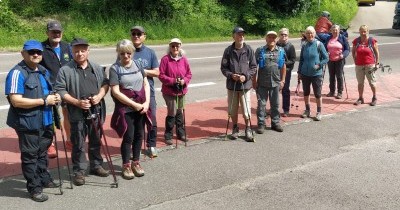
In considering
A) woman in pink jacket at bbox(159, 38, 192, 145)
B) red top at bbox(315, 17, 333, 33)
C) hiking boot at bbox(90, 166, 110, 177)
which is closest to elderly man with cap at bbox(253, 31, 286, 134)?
woman in pink jacket at bbox(159, 38, 192, 145)

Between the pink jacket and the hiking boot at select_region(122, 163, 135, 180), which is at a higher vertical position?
the pink jacket

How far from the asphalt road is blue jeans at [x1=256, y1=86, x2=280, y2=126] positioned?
11.4 inches

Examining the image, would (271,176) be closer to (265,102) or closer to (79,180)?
(265,102)

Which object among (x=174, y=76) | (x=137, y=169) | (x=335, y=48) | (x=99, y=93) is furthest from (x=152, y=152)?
(x=335, y=48)

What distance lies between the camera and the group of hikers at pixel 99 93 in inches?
206

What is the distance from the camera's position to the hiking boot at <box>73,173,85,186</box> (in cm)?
572

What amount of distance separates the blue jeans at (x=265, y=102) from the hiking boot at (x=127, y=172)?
2.92 m

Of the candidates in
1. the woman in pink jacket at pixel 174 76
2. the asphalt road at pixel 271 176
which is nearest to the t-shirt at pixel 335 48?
the asphalt road at pixel 271 176

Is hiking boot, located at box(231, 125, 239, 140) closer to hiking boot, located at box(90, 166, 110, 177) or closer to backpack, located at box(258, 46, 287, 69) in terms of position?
backpack, located at box(258, 46, 287, 69)

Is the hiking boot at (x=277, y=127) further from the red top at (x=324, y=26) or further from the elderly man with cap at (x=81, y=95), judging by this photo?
the red top at (x=324, y=26)

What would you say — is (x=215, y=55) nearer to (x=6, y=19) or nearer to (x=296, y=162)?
(x=6, y=19)

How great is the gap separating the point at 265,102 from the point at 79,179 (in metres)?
3.71

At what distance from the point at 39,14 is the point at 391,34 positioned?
20.4m

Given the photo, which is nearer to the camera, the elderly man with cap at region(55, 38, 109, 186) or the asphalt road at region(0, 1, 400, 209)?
the asphalt road at region(0, 1, 400, 209)
